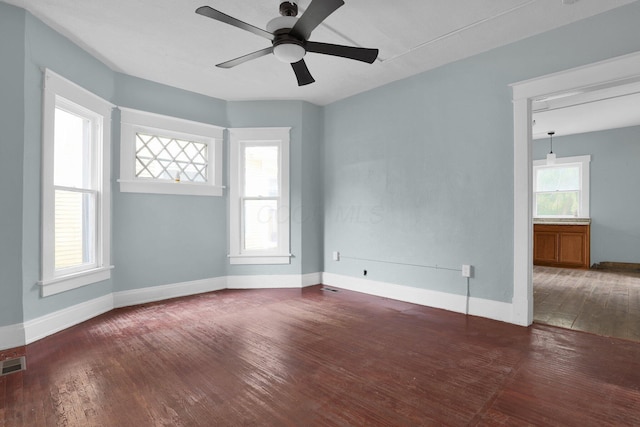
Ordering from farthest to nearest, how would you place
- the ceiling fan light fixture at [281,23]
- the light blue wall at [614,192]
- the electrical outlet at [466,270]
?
1. the light blue wall at [614,192]
2. the electrical outlet at [466,270]
3. the ceiling fan light fixture at [281,23]

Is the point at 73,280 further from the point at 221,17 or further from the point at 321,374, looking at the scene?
the point at 221,17

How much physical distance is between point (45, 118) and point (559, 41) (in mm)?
4782

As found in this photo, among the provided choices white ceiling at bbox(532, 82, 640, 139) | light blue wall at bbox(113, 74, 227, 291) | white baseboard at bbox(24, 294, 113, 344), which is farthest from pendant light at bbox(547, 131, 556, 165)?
white baseboard at bbox(24, 294, 113, 344)

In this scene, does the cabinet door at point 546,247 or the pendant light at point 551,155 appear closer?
the pendant light at point 551,155

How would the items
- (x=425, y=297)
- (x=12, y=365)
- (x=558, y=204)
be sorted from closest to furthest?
(x=12, y=365) < (x=425, y=297) < (x=558, y=204)

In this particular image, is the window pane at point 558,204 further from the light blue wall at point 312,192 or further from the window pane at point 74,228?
the window pane at point 74,228

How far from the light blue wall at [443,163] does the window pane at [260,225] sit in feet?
3.02

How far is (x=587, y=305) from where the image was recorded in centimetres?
377

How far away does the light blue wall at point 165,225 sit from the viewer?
390cm

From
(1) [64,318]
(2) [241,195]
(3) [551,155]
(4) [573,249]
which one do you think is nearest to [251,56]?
(2) [241,195]

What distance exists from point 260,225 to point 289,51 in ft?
9.54

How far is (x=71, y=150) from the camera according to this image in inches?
132

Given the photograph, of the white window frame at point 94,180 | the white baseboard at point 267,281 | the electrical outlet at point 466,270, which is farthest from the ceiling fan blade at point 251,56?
the white baseboard at point 267,281

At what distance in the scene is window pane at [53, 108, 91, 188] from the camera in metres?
3.17
